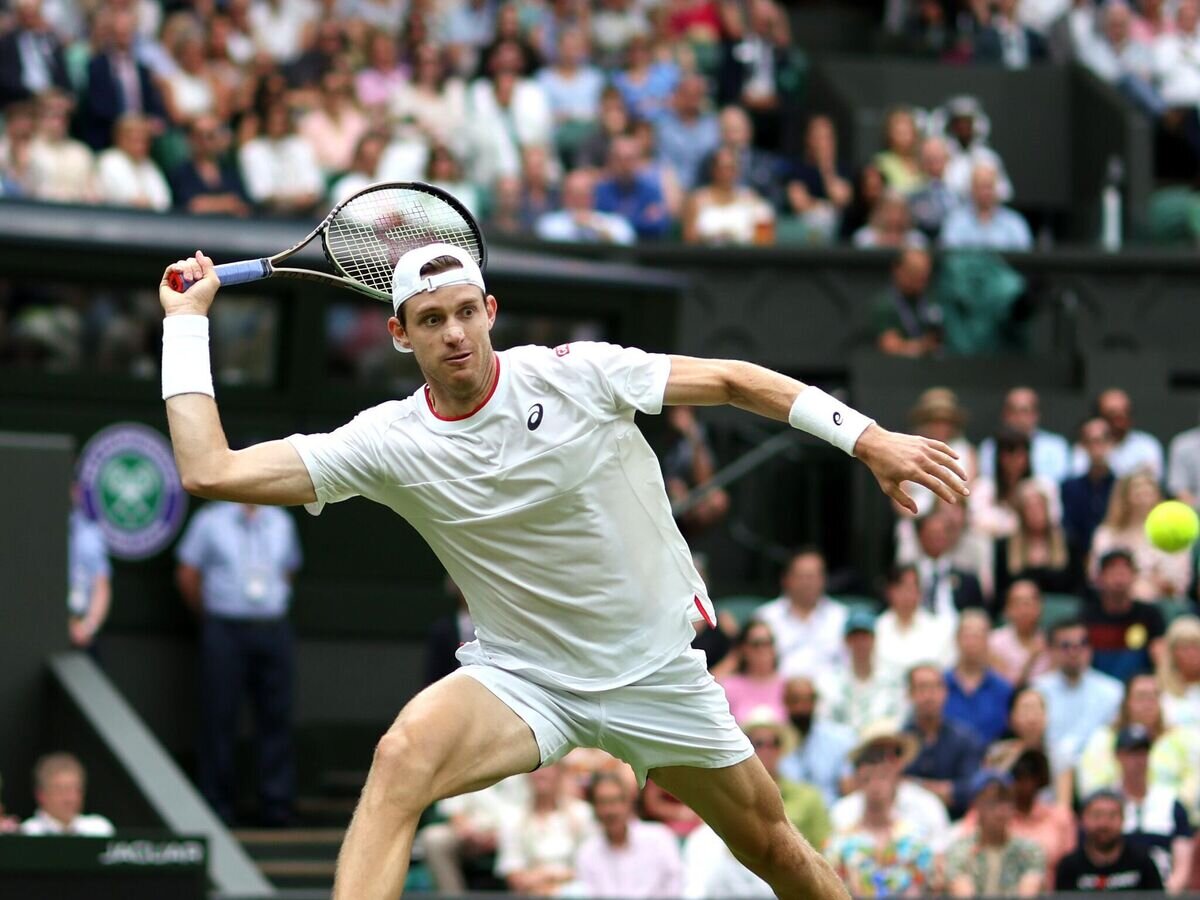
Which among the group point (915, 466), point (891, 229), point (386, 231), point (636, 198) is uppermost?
point (636, 198)

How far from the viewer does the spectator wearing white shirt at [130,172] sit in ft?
50.8

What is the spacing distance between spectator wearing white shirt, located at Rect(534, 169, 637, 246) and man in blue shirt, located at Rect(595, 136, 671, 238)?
19 cm

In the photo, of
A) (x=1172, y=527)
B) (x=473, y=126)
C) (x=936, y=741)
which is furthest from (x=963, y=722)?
(x=473, y=126)

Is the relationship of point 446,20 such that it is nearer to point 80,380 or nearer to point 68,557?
point 80,380

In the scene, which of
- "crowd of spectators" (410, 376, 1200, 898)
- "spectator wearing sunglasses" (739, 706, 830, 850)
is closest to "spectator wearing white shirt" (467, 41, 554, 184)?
"crowd of spectators" (410, 376, 1200, 898)

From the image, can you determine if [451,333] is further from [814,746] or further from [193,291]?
[814,746]

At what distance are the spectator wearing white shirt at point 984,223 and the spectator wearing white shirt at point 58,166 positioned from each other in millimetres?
6211

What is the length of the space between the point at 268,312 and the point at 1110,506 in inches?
215

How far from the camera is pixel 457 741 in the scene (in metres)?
6.46

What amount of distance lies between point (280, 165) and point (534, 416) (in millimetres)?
9758

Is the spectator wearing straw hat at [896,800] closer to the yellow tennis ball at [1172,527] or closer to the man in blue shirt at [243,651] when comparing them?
the yellow tennis ball at [1172,527]

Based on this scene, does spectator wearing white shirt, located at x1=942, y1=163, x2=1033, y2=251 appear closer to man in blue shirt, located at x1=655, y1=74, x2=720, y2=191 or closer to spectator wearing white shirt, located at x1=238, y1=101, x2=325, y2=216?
man in blue shirt, located at x1=655, y1=74, x2=720, y2=191

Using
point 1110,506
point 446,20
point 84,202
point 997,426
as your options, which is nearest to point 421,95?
point 446,20

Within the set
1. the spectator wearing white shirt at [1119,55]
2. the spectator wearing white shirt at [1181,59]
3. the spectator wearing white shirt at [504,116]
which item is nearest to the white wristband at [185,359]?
the spectator wearing white shirt at [504,116]
